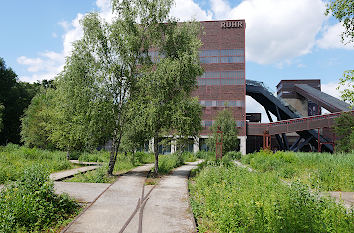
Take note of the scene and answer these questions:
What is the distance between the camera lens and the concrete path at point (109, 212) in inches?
240

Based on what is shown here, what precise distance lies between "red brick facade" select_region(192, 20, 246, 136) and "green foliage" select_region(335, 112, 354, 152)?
14.2m

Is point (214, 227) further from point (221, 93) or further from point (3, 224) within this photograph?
point (221, 93)

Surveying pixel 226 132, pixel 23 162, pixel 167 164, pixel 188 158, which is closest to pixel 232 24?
pixel 226 132

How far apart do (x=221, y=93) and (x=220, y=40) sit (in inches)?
371

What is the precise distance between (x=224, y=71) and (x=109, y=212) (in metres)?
39.7

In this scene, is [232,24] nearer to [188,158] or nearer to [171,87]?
[188,158]

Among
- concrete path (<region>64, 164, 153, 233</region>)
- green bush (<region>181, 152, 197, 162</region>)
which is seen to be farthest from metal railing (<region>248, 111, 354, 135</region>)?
concrete path (<region>64, 164, 153, 233</region>)

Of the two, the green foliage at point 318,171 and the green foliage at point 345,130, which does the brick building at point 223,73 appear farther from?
the green foliage at point 318,171

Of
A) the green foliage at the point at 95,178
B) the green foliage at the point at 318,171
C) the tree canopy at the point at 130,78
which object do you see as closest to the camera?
the green foliage at the point at 318,171

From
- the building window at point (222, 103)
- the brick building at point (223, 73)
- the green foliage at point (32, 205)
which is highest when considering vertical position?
the brick building at point (223, 73)

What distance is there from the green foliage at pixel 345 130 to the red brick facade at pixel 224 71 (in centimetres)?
1416

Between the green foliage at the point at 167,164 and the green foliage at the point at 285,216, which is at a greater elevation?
the green foliage at the point at 285,216

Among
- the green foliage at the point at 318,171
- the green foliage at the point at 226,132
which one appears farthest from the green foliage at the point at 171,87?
the green foliage at the point at 226,132

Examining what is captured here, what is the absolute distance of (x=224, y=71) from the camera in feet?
145
